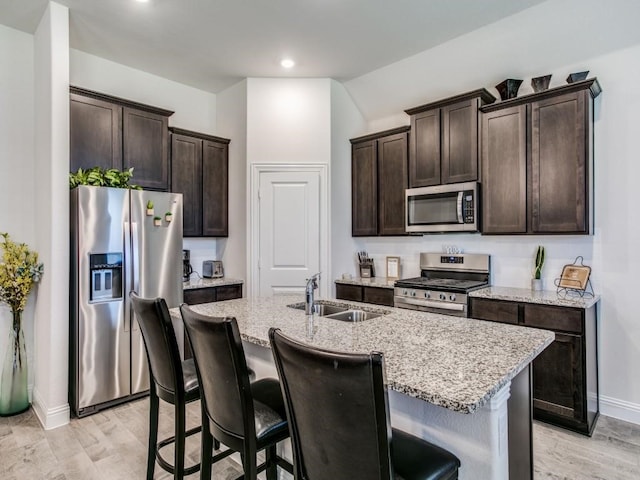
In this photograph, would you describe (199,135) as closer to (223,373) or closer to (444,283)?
(444,283)

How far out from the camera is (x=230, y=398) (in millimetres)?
1431

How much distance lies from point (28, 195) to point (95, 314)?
4.16ft

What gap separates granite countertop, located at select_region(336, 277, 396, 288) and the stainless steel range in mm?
234

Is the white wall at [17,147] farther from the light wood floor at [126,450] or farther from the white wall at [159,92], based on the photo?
the light wood floor at [126,450]

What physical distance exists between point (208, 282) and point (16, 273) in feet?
5.38

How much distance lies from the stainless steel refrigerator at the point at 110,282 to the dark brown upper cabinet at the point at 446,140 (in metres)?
2.48

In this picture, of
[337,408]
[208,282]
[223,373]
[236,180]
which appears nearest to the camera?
[337,408]

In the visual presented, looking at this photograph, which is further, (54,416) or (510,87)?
(510,87)

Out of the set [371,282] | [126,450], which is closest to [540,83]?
[371,282]

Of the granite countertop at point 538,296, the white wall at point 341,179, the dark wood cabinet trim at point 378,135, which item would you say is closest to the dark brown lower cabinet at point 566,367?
the granite countertop at point 538,296

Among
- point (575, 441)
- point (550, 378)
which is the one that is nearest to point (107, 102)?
point (550, 378)

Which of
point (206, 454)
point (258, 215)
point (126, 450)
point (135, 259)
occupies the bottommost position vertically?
point (126, 450)

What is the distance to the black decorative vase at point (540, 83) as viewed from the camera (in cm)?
306

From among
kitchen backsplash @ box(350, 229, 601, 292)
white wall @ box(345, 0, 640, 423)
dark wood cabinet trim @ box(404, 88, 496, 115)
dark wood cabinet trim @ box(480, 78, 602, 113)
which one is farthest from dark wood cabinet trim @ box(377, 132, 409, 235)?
white wall @ box(345, 0, 640, 423)
